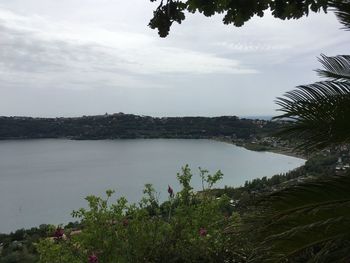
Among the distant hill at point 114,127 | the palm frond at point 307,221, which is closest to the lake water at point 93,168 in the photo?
the distant hill at point 114,127

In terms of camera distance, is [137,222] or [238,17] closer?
[238,17]

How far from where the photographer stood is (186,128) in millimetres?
114438

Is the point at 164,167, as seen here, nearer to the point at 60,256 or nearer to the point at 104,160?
the point at 104,160

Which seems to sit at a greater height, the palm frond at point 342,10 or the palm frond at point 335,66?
the palm frond at point 342,10

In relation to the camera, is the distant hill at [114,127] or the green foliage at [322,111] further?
the distant hill at [114,127]

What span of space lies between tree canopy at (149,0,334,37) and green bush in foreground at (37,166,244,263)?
6.59 ft

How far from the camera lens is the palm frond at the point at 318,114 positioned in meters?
2.46

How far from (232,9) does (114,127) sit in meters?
110

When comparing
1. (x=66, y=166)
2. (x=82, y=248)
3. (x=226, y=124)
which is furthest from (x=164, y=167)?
(x=82, y=248)

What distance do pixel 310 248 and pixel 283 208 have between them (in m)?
0.27

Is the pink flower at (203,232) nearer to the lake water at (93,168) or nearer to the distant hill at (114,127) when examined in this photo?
the lake water at (93,168)

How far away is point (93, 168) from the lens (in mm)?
77312

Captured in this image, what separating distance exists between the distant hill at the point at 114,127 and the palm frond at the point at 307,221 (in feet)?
340

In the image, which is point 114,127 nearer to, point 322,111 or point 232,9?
point 232,9
